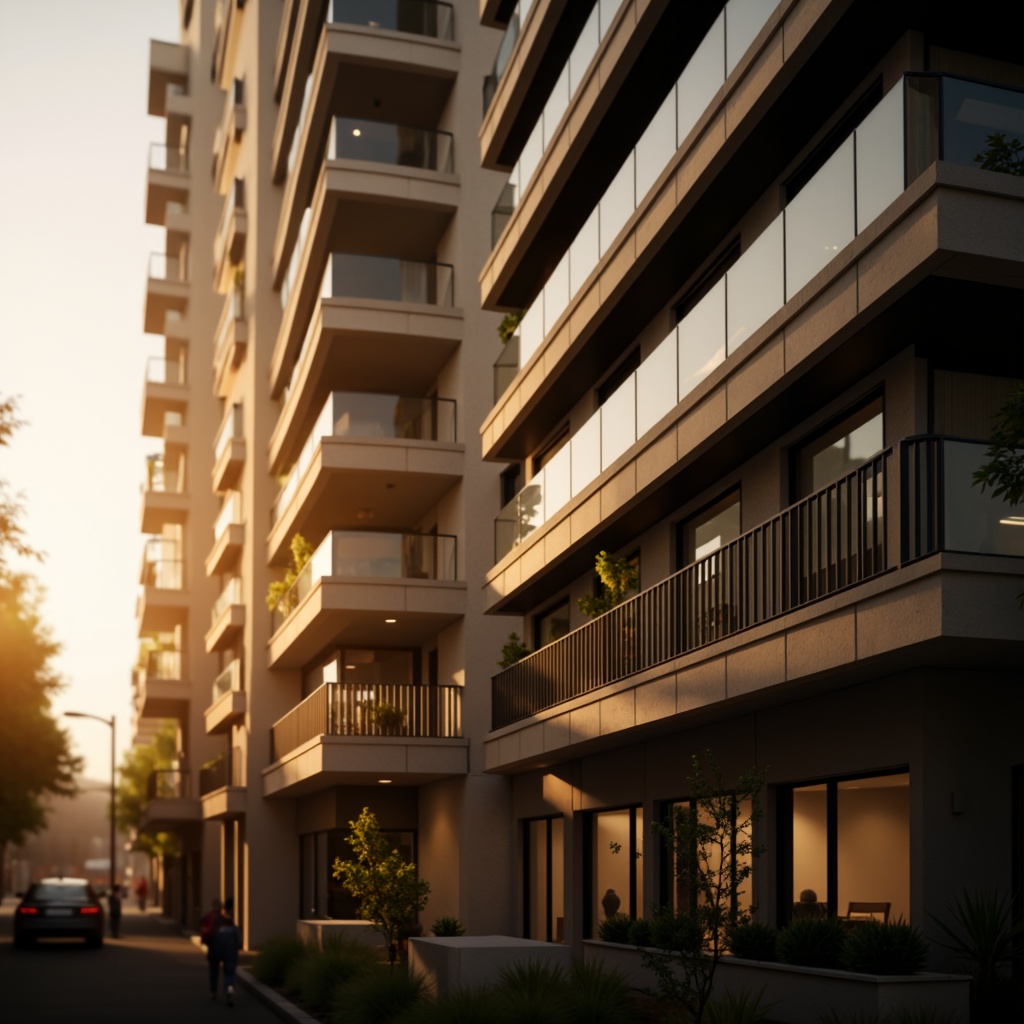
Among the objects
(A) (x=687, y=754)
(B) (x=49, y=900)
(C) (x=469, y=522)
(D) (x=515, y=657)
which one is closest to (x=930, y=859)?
(A) (x=687, y=754)

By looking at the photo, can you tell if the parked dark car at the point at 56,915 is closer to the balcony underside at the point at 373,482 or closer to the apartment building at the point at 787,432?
the balcony underside at the point at 373,482

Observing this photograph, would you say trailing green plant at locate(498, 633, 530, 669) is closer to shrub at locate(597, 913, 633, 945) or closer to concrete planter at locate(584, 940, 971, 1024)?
shrub at locate(597, 913, 633, 945)

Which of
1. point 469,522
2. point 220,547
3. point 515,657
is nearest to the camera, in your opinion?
point 515,657

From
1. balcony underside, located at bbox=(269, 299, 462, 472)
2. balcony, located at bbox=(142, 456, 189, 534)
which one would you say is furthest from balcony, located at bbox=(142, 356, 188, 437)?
balcony underside, located at bbox=(269, 299, 462, 472)

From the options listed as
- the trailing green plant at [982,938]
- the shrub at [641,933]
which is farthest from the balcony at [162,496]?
the trailing green plant at [982,938]

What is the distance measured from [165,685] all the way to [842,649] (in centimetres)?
4563

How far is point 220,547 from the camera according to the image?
48.1m

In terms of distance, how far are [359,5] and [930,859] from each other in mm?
25395

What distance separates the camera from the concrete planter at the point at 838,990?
13.5 m

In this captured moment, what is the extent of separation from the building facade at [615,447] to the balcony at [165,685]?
279 inches

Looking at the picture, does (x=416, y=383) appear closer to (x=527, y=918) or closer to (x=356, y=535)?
(x=356, y=535)

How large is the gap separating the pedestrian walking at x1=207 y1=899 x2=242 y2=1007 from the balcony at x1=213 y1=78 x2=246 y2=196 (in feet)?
98.3

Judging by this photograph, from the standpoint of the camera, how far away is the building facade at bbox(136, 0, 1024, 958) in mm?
14422

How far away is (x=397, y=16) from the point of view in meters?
34.1
